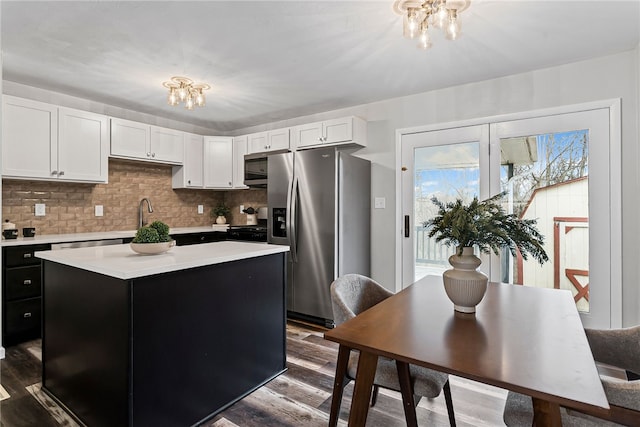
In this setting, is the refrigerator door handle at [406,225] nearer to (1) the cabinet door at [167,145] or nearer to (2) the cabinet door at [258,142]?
(2) the cabinet door at [258,142]

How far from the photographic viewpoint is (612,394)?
93 cm

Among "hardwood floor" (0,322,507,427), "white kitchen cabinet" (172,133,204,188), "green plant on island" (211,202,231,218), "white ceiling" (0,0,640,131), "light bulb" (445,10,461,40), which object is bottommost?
"hardwood floor" (0,322,507,427)

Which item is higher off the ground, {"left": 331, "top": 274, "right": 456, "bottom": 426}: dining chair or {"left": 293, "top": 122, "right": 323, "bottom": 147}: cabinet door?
{"left": 293, "top": 122, "right": 323, "bottom": 147}: cabinet door

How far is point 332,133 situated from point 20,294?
3282 millimetres

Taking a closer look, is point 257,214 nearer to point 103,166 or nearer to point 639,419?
point 103,166

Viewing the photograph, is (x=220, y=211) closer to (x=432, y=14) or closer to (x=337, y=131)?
(x=337, y=131)

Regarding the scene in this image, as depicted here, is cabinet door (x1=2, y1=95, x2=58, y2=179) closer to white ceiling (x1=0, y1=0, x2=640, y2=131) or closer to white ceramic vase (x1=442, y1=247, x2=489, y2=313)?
white ceiling (x1=0, y1=0, x2=640, y2=131)

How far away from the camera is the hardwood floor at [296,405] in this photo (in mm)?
1823

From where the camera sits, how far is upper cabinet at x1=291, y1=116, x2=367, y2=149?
140 inches

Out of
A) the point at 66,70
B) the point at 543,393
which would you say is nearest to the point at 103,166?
the point at 66,70

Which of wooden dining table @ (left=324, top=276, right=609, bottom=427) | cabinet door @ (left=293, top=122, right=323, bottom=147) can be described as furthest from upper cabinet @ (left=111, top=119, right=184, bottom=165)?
wooden dining table @ (left=324, top=276, right=609, bottom=427)

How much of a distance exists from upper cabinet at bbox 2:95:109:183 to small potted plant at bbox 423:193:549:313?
3.62 m

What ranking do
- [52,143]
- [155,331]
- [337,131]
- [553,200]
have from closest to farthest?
[155,331]
[553,200]
[52,143]
[337,131]

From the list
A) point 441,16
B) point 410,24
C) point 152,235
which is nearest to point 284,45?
point 410,24
